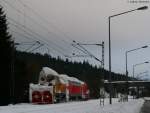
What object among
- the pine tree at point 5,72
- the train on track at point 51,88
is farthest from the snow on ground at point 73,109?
the pine tree at point 5,72

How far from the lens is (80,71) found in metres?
140

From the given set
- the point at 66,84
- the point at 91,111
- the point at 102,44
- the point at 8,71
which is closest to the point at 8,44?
the point at 8,71

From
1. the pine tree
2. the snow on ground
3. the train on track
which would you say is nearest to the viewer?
the snow on ground

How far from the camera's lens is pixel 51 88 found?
6981 cm

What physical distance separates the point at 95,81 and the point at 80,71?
23.7 ft

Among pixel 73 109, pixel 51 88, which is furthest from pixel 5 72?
pixel 73 109

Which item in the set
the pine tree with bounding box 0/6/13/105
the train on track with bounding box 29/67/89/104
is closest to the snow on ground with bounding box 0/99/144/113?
the train on track with bounding box 29/67/89/104

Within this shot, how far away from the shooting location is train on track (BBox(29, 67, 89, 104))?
70.1 metres

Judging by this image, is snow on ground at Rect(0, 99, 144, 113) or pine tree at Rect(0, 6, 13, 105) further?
pine tree at Rect(0, 6, 13, 105)

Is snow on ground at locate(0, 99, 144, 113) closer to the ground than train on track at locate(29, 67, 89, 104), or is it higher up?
closer to the ground

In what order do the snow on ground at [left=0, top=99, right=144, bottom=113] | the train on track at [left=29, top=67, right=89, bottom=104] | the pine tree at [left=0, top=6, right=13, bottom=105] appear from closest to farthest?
the snow on ground at [left=0, top=99, right=144, bottom=113], the train on track at [left=29, top=67, right=89, bottom=104], the pine tree at [left=0, top=6, right=13, bottom=105]

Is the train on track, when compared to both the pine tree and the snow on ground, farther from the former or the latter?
the snow on ground

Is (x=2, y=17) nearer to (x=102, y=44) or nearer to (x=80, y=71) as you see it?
(x=102, y=44)

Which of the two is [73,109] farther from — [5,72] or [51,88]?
[5,72]
